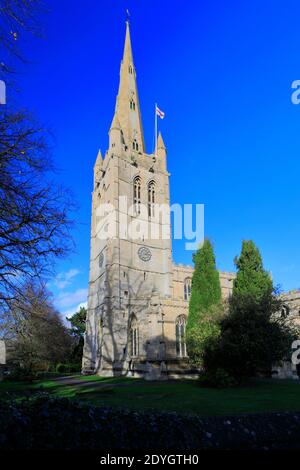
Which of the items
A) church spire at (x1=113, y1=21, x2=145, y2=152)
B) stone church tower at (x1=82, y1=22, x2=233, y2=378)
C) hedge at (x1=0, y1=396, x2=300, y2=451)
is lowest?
hedge at (x1=0, y1=396, x2=300, y2=451)

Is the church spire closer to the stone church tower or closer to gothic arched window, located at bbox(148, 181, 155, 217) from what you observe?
the stone church tower

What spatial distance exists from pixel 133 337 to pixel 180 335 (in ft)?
23.8

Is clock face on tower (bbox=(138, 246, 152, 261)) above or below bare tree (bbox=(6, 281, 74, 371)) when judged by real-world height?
above

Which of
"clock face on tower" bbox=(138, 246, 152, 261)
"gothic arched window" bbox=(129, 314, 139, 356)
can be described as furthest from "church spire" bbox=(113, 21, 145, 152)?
"gothic arched window" bbox=(129, 314, 139, 356)

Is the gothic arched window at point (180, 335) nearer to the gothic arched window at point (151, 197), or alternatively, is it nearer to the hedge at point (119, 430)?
the gothic arched window at point (151, 197)

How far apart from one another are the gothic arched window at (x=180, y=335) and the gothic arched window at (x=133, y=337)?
20.2 ft

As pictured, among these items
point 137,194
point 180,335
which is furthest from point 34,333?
point 137,194

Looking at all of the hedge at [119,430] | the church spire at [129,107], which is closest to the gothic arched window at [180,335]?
the hedge at [119,430]

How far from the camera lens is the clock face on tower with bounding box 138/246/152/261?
45500mm

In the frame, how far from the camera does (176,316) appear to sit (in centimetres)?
3400

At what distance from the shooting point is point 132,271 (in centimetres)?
4372

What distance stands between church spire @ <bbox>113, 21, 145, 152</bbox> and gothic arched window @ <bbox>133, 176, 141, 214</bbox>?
5466 millimetres

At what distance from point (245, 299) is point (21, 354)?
790 inches
